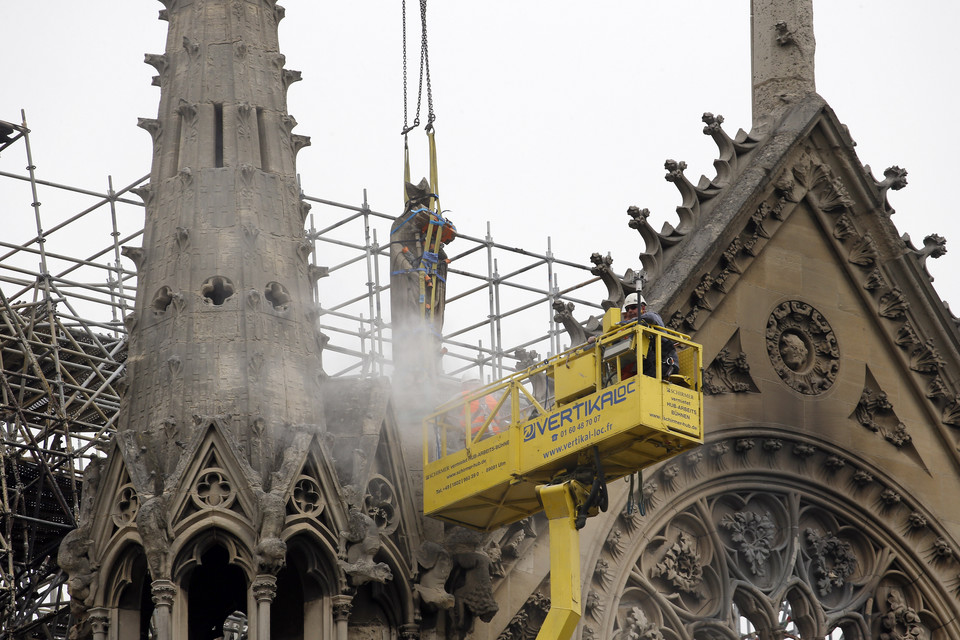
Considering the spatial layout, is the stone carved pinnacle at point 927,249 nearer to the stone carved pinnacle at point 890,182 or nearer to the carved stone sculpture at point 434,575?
Answer: the stone carved pinnacle at point 890,182

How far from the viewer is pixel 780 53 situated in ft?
114

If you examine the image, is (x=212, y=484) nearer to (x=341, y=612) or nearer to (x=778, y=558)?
(x=341, y=612)

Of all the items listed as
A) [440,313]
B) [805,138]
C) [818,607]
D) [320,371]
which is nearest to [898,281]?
[805,138]

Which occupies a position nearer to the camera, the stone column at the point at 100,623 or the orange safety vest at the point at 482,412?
the stone column at the point at 100,623

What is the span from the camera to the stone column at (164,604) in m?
25.2

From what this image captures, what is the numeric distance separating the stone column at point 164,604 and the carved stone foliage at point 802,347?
9900 mm

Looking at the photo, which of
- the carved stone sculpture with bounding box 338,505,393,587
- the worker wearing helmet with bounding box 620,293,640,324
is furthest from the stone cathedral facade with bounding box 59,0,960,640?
the worker wearing helmet with bounding box 620,293,640,324

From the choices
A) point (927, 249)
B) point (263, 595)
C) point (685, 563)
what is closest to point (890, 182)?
point (927, 249)

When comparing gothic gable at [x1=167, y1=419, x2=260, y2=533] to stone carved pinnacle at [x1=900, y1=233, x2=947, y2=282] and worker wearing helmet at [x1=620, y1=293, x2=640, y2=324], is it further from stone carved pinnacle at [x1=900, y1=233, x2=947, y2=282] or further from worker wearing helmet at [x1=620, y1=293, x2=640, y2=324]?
stone carved pinnacle at [x1=900, y1=233, x2=947, y2=282]

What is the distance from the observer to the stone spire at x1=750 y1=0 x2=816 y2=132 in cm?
3419

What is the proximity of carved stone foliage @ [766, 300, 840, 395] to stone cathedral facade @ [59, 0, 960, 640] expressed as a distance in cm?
4

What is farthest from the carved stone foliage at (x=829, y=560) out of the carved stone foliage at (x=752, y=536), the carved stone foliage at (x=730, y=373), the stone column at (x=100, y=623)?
the stone column at (x=100, y=623)

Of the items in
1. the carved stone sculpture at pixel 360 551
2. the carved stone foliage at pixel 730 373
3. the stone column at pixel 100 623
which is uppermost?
the carved stone foliage at pixel 730 373

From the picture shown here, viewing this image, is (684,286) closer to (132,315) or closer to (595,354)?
(595,354)
